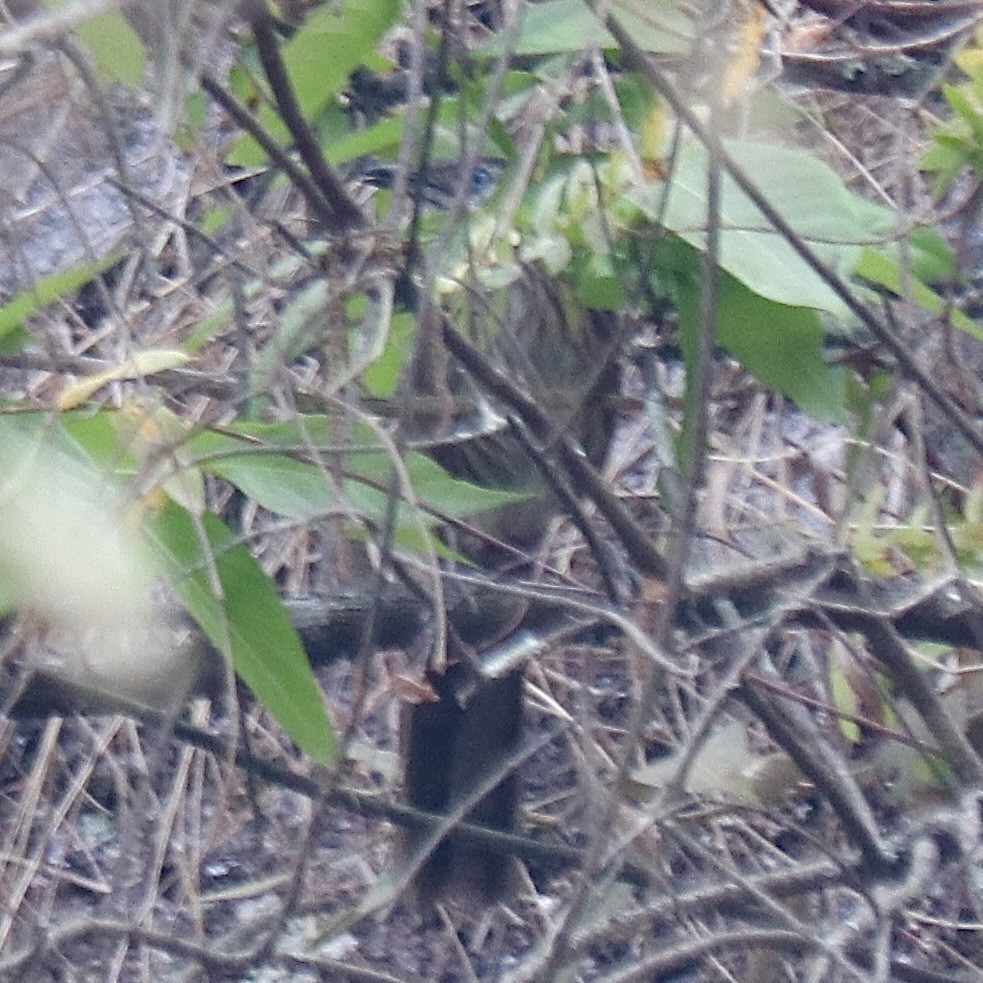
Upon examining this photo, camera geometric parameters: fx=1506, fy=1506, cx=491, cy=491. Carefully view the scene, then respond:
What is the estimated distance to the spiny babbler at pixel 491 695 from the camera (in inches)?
75.8

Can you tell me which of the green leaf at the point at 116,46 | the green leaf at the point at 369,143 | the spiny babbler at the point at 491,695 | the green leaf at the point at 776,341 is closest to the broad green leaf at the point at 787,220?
the green leaf at the point at 776,341

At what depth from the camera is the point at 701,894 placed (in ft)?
4.48

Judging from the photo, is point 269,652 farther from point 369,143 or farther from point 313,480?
point 369,143

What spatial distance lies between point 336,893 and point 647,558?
3.28ft

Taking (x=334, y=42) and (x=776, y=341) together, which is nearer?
(x=334, y=42)

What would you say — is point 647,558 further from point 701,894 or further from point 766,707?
point 701,894

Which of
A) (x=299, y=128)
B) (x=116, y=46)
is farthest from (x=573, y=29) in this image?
(x=116, y=46)

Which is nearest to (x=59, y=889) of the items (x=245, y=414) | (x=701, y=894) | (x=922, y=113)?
(x=245, y=414)

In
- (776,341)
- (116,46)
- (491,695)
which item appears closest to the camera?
(116,46)

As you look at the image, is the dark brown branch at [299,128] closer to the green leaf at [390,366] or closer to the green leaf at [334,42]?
the green leaf at [334,42]

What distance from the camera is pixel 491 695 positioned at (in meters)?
2.09

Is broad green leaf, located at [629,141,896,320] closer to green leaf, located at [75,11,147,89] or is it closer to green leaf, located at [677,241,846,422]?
green leaf, located at [677,241,846,422]

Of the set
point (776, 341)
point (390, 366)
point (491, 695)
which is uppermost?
point (776, 341)

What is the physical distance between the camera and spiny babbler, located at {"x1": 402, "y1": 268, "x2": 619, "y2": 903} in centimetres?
193
